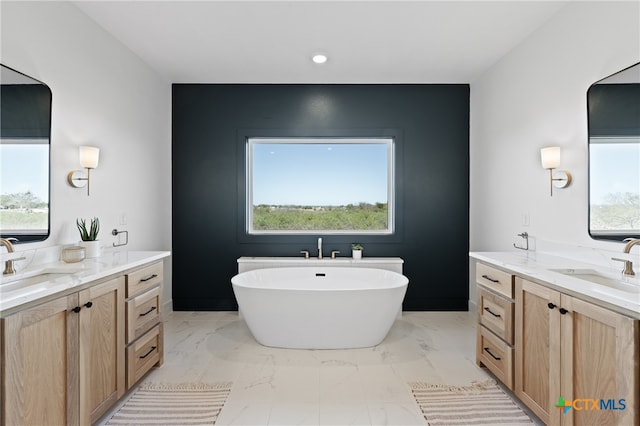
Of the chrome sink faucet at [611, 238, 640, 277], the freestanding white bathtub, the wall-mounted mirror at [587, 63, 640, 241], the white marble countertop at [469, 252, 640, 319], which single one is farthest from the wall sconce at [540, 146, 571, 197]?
the freestanding white bathtub

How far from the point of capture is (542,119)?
9.07 feet

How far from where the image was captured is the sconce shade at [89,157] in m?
2.50

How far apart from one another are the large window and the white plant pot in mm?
1931

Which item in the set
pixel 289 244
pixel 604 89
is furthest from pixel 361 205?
pixel 604 89

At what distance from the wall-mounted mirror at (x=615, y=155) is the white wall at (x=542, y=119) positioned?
0.09 m

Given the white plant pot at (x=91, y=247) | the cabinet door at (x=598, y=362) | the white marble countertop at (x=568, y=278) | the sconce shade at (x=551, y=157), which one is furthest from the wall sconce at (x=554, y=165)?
the white plant pot at (x=91, y=247)

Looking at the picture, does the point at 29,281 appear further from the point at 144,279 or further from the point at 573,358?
the point at 573,358

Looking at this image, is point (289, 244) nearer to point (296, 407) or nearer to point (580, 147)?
point (296, 407)

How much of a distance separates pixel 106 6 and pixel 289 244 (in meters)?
2.70

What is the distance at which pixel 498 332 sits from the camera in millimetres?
2357

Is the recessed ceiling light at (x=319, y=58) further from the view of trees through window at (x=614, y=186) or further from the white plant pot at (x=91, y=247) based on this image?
the white plant pot at (x=91, y=247)

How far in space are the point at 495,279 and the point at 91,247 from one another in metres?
2.76

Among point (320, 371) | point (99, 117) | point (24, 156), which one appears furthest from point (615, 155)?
point (99, 117)

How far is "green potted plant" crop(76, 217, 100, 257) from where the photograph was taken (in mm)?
2365
